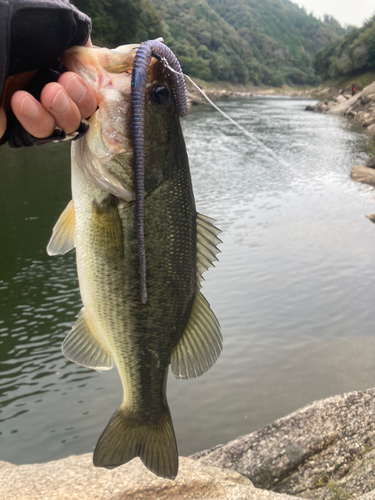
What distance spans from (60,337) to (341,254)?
7162 millimetres

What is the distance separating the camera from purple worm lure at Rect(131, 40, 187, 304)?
1.53 m

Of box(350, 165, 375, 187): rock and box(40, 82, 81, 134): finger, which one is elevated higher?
box(40, 82, 81, 134): finger

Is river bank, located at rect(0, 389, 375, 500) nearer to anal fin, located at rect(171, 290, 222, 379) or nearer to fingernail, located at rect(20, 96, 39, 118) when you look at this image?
anal fin, located at rect(171, 290, 222, 379)

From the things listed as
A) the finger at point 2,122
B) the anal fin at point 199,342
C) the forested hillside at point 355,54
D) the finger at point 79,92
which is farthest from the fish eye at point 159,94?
the forested hillside at point 355,54

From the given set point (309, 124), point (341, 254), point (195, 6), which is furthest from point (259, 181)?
point (195, 6)

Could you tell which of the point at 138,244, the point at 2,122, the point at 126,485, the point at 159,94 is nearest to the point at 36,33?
the point at 2,122

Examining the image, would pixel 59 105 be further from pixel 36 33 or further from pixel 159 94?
pixel 159 94

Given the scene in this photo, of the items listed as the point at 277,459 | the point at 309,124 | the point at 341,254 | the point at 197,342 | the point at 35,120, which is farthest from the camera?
the point at 309,124

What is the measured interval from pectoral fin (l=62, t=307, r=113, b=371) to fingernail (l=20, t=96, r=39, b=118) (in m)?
1.01

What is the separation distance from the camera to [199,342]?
2174 mm

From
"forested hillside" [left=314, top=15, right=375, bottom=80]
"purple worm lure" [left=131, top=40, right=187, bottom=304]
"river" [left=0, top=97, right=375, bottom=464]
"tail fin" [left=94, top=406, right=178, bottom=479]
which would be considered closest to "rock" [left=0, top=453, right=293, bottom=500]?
"tail fin" [left=94, top=406, right=178, bottom=479]

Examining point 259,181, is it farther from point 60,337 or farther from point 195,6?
point 195,6

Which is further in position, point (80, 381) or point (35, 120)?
point (80, 381)

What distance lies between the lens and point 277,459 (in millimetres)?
4051
